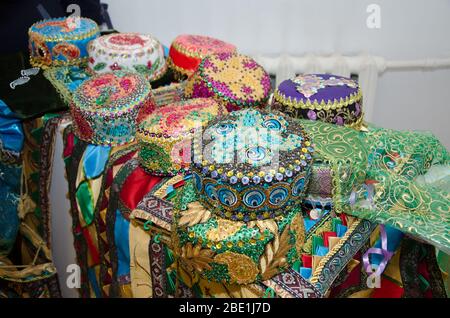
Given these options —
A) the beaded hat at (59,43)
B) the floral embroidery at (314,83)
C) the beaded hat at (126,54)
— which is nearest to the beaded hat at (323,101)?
the floral embroidery at (314,83)

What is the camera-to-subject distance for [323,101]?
1.03 metres

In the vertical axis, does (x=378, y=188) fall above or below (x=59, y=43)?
below

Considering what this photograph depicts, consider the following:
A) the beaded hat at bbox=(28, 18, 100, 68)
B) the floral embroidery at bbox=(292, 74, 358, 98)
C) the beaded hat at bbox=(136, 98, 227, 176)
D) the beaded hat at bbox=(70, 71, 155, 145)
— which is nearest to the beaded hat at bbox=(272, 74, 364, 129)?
the floral embroidery at bbox=(292, 74, 358, 98)

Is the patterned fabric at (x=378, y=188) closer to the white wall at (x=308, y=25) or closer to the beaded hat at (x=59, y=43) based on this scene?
the beaded hat at (x=59, y=43)

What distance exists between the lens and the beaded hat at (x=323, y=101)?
1.03m

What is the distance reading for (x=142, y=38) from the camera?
1.42 m

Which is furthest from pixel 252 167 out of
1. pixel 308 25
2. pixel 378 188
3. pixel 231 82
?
pixel 308 25

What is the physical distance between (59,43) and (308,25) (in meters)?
0.97

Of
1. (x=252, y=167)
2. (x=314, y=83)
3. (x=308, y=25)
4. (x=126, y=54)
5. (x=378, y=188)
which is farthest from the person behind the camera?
(x=308, y=25)

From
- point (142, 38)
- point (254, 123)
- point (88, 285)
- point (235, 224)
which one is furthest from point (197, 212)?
point (142, 38)

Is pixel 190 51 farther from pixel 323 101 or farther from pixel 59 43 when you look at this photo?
pixel 323 101

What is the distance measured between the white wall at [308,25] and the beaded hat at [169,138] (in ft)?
3.11

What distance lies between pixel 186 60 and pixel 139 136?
1.43 feet

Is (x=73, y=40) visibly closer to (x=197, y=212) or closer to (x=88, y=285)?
(x=88, y=285)
